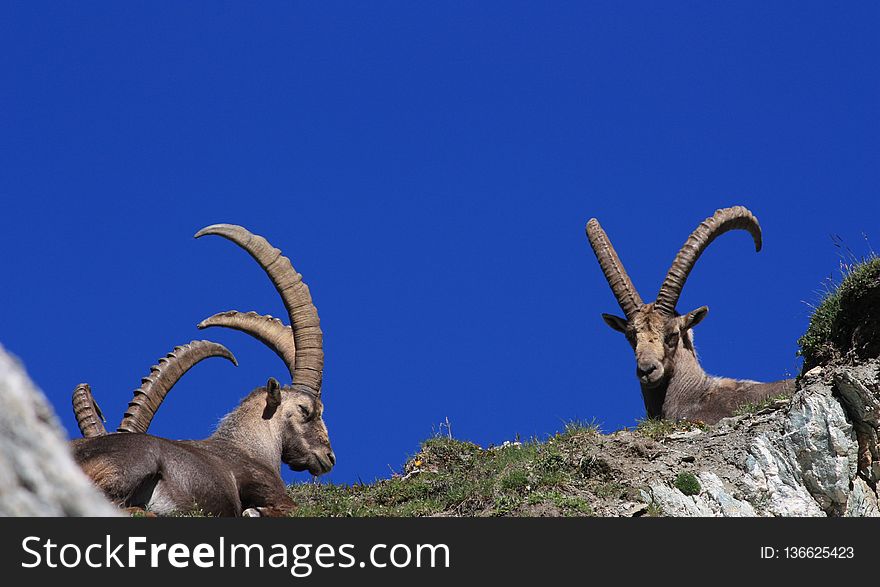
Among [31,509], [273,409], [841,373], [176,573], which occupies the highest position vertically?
[273,409]

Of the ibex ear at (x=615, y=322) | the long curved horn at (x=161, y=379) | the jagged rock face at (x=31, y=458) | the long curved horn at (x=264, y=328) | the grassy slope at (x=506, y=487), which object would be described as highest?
the ibex ear at (x=615, y=322)

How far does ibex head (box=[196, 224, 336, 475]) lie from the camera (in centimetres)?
1619

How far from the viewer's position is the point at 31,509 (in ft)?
11.1

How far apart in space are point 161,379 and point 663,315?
8.18m

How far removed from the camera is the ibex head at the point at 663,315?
18.6m

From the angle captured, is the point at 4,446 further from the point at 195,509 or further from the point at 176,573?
the point at 195,509

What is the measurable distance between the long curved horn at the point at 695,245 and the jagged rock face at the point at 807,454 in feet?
17.5

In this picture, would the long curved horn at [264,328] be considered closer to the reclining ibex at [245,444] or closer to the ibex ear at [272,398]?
the reclining ibex at [245,444]

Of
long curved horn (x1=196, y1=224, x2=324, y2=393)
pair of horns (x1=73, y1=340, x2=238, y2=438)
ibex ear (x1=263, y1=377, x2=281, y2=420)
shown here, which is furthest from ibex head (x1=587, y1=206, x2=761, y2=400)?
pair of horns (x1=73, y1=340, x2=238, y2=438)

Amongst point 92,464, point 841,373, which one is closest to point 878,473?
point 841,373

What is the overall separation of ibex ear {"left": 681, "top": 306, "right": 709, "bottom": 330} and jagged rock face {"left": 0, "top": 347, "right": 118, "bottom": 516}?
1626 cm

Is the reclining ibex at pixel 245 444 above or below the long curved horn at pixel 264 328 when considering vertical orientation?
below

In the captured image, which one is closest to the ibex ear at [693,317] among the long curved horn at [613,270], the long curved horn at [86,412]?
the long curved horn at [613,270]

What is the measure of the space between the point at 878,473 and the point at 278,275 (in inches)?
337
